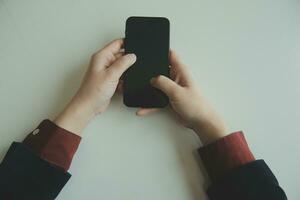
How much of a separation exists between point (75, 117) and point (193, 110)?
0.19 meters

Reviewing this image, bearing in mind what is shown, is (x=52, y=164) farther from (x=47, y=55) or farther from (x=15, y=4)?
(x=15, y=4)

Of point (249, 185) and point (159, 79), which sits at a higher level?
point (159, 79)

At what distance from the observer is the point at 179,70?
0.55 meters

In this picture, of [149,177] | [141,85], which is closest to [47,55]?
[141,85]

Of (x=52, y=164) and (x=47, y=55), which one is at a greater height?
(x=47, y=55)

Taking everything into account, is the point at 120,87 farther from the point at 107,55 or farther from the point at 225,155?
the point at 225,155

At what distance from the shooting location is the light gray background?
50cm

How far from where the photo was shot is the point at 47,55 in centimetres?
58

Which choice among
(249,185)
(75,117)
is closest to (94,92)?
(75,117)

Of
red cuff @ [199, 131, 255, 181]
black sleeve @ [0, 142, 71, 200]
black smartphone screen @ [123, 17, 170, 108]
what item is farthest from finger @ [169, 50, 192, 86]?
black sleeve @ [0, 142, 71, 200]

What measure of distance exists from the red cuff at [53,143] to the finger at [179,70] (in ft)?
0.65

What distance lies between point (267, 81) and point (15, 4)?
51 centimetres

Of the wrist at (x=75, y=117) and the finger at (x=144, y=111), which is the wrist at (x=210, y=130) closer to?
the finger at (x=144, y=111)

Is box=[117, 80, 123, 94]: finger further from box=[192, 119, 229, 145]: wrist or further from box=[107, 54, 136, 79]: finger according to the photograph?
box=[192, 119, 229, 145]: wrist
